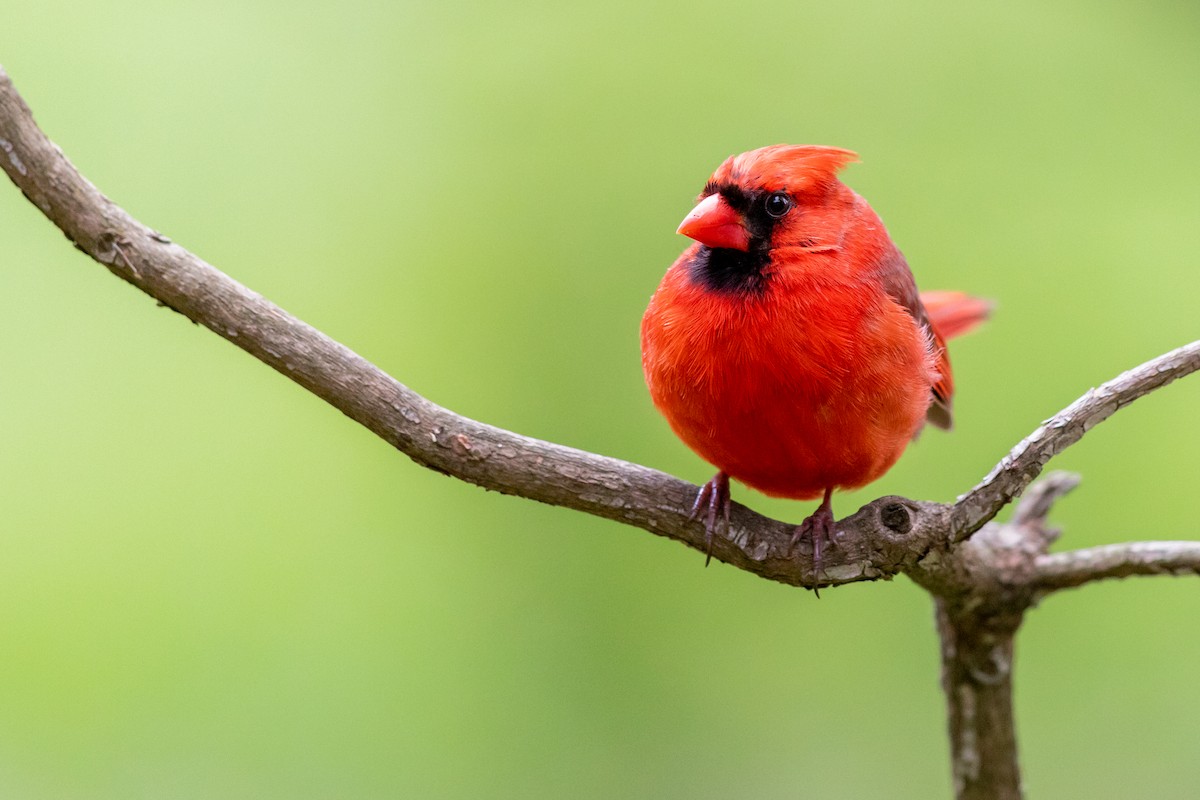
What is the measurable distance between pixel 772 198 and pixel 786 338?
0.85 feet

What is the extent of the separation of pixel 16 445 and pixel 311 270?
2.92 ft

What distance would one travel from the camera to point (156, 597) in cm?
337

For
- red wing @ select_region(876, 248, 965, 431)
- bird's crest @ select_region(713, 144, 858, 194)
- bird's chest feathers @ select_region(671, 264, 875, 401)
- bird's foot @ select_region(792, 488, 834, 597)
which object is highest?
bird's crest @ select_region(713, 144, 858, 194)

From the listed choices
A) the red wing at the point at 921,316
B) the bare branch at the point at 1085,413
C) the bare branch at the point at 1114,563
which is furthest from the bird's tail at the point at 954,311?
the bare branch at the point at 1085,413

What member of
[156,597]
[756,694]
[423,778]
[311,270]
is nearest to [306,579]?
[156,597]

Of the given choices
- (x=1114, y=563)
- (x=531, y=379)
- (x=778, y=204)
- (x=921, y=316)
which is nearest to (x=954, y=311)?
(x=921, y=316)

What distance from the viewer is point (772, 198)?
7.17ft

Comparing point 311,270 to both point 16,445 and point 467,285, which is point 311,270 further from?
point 16,445

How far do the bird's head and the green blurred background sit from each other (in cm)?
141

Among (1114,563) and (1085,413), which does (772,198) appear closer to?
(1085,413)

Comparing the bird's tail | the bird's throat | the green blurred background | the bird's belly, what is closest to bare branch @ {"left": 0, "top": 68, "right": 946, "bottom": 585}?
the bird's belly

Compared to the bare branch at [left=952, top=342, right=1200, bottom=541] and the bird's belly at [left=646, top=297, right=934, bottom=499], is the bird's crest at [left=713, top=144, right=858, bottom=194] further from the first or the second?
the bare branch at [left=952, top=342, right=1200, bottom=541]

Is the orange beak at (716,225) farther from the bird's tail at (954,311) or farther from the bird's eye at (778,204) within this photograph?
the bird's tail at (954,311)

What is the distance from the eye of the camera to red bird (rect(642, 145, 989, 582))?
210 cm
